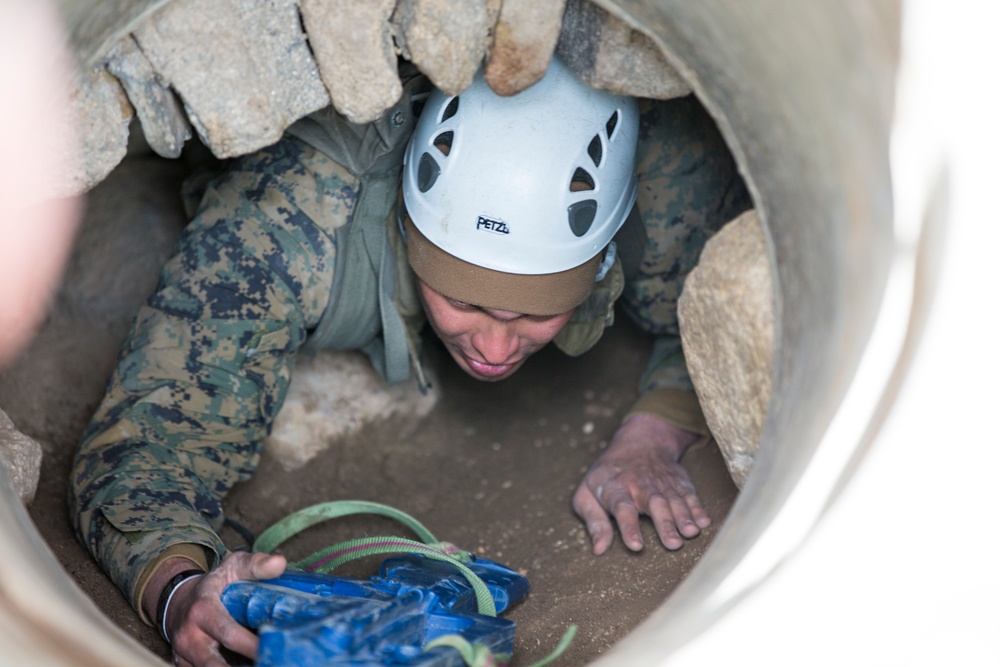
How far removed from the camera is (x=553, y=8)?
1.58 meters

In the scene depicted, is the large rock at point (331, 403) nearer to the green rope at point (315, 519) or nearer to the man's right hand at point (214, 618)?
the green rope at point (315, 519)

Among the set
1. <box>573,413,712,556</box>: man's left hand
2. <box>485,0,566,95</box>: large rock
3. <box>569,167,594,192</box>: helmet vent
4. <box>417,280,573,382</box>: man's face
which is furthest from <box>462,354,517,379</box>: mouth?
<box>485,0,566,95</box>: large rock

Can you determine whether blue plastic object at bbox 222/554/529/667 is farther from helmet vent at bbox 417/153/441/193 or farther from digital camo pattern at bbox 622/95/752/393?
digital camo pattern at bbox 622/95/752/393

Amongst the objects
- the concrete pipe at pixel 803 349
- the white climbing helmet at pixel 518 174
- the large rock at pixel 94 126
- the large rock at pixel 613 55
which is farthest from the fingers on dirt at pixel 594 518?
the large rock at pixel 94 126

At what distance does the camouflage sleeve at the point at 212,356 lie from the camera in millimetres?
1868

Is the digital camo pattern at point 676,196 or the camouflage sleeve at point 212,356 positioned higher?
the camouflage sleeve at point 212,356

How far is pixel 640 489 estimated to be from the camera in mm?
2256

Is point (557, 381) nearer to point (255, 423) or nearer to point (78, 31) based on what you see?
point (255, 423)

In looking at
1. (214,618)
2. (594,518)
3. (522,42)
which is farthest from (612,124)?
(214,618)

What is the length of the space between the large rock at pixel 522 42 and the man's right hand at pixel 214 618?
882 millimetres

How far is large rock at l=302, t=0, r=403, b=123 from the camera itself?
1591 millimetres

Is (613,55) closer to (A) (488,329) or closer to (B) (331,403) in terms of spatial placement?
(A) (488,329)

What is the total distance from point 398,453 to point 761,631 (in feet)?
5.90

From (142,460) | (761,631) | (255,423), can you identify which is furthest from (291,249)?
(761,631)
